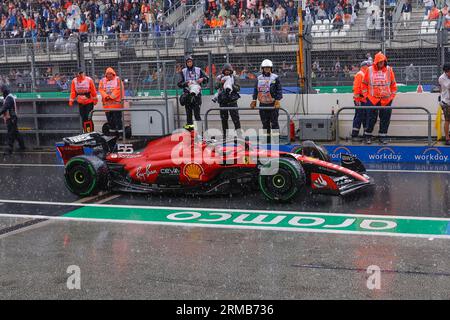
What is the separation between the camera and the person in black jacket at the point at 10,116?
1745 centimetres

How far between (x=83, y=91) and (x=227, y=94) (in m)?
3.80

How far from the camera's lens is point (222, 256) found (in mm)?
8070

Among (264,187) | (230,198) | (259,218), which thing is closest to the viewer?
(259,218)

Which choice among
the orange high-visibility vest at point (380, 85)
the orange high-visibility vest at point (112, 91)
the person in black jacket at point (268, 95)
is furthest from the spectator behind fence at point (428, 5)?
the orange high-visibility vest at point (112, 91)

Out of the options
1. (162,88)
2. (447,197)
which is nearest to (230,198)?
(447,197)

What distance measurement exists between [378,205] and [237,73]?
815cm

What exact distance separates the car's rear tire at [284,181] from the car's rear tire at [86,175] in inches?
107

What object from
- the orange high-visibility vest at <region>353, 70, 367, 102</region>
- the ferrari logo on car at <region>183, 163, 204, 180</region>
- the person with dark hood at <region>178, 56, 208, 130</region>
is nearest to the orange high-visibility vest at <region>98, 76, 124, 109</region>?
the person with dark hood at <region>178, 56, 208, 130</region>

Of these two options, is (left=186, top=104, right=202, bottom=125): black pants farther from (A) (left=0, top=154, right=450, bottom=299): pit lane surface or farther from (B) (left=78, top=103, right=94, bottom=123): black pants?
(A) (left=0, top=154, right=450, bottom=299): pit lane surface

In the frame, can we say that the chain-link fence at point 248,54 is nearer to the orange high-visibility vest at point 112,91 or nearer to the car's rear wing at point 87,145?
the orange high-visibility vest at point 112,91

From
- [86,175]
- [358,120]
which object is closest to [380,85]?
[358,120]

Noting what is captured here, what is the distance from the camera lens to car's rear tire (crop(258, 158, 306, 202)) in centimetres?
1038
